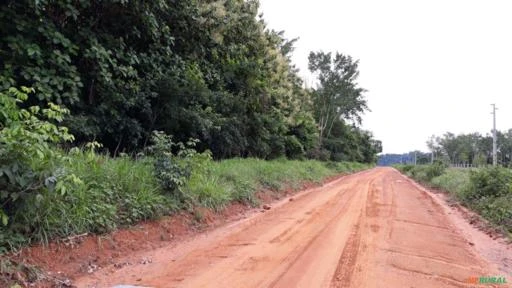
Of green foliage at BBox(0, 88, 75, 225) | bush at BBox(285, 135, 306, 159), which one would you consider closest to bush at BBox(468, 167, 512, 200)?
green foliage at BBox(0, 88, 75, 225)

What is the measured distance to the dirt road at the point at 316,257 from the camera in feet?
16.4

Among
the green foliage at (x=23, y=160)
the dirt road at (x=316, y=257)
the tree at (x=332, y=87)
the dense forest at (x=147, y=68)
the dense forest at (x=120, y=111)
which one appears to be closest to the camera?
the green foliage at (x=23, y=160)

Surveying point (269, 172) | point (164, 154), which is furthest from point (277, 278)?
point (269, 172)

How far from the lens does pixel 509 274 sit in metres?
5.76

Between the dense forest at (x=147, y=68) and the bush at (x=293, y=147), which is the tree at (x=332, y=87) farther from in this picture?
the dense forest at (x=147, y=68)

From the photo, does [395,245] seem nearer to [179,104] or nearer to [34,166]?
[34,166]

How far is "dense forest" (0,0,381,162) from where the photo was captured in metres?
7.89

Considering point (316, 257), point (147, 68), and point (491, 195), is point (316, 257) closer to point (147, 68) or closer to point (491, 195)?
point (147, 68)

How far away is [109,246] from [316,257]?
3.07 m

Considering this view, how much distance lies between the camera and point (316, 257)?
5.98m

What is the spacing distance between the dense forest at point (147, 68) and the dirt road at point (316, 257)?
406cm

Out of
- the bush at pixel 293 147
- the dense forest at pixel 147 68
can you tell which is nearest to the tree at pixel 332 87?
the bush at pixel 293 147

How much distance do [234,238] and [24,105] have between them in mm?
4899

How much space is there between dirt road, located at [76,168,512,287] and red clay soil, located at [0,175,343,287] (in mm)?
279
